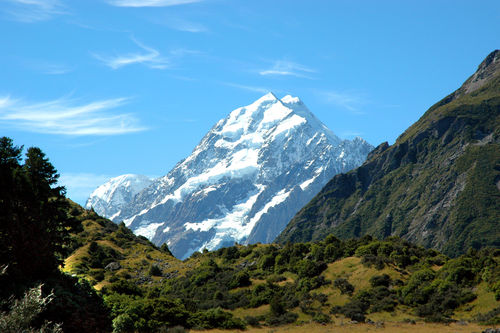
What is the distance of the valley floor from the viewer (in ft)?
172

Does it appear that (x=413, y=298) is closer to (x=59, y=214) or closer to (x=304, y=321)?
(x=304, y=321)

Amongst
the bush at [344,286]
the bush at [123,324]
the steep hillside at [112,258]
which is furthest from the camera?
the steep hillside at [112,258]

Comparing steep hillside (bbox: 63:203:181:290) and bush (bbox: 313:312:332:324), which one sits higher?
steep hillside (bbox: 63:203:181:290)

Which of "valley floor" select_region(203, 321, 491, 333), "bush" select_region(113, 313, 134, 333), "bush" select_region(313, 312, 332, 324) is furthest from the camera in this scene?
"bush" select_region(313, 312, 332, 324)

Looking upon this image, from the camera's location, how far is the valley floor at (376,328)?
2063 inches

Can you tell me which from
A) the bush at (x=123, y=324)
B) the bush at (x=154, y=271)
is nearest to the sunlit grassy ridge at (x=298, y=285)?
the bush at (x=123, y=324)

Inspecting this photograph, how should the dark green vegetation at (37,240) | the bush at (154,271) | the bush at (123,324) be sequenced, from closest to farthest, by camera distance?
the dark green vegetation at (37,240)
the bush at (123,324)
the bush at (154,271)

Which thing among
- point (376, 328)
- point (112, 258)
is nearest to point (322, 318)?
point (376, 328)

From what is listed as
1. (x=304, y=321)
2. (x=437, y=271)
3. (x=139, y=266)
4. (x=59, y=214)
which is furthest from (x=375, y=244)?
(x=59, y=214)

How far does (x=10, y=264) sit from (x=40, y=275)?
3468 mm

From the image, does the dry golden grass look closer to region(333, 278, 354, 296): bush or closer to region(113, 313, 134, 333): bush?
region(333, 278, 354, 296): bush

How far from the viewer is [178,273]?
108 metres

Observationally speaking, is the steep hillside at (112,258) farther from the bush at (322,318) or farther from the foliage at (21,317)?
the foliage at (21,317)

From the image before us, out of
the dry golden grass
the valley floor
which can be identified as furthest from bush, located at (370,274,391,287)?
the valley floor
